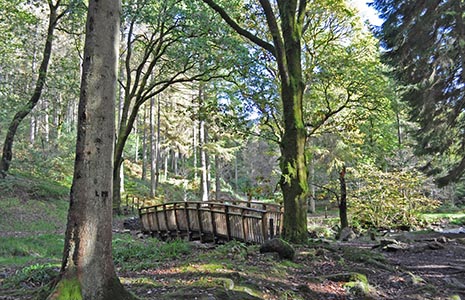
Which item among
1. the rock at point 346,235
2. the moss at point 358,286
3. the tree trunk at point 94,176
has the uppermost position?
the tree trunk at point 94,176

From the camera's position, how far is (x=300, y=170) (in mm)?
A: 8320

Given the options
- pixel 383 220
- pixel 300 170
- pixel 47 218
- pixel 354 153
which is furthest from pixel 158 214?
pixel 354 153

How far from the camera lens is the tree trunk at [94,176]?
3316 mm

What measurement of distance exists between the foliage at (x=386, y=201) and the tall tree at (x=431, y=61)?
1498 mm

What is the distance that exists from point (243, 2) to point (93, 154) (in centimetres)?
1305

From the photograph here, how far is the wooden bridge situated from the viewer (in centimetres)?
948

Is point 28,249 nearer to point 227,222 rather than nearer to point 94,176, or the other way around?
point 227,222

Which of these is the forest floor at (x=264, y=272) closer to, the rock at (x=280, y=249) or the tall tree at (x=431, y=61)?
the rock at (x=280, y=249)

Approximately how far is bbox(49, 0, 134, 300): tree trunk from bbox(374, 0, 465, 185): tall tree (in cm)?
1037

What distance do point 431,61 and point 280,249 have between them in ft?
38.7

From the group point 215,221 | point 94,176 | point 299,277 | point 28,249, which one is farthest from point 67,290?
point 215,221

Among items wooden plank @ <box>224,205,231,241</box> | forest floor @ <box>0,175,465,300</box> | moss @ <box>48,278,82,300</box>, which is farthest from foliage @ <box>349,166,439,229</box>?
moss @ <box>48,278,82,300</box>

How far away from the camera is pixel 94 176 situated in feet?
11.3

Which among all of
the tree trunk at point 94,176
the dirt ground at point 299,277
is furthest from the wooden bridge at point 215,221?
the tree trunk at point 94,176
